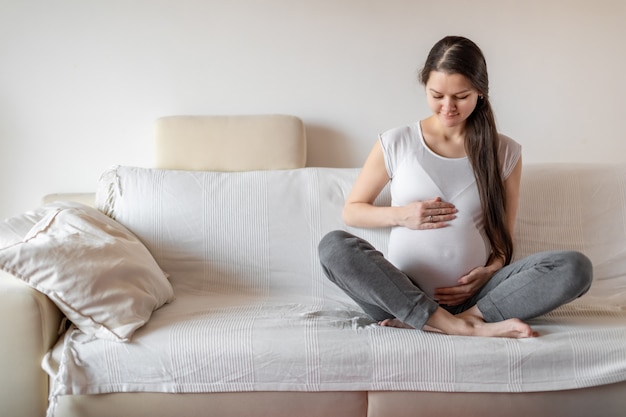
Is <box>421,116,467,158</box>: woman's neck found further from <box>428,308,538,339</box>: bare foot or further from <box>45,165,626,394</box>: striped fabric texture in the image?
<box>428,308,538,339</box>: bare foot

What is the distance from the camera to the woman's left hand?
1.75 m

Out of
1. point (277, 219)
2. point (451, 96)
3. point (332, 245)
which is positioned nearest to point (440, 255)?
point (332, 245)

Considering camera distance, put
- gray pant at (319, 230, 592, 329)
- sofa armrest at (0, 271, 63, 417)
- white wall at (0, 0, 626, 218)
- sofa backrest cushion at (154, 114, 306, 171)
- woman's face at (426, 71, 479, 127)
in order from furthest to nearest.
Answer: white wall at (0, 0, 626, 218)
sofa backrest cushion at (154, 114, 306, 171)
woman's face at (426, 71, 479, 127)
gray pant at (319, 230, 592, 329)
sofa armrest at (0, 271, 63, 417)

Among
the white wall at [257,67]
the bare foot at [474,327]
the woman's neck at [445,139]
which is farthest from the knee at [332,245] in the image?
the white wall at [257,67]

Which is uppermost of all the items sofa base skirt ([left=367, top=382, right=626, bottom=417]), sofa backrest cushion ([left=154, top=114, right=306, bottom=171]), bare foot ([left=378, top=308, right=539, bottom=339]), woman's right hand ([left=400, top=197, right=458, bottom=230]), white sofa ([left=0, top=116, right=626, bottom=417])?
sofa backrest cushion ([left=154, top=114, right=306, bottom=171])

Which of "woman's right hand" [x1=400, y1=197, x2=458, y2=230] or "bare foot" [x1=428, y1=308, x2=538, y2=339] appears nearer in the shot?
"bare foot" [x1=428, y1=308, x2=538, y2=339]

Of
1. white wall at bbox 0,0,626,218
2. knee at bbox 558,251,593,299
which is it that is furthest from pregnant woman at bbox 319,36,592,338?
white wall at bbox 0,0,626,218

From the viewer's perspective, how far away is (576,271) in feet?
5.08

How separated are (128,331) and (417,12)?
4.88 feet

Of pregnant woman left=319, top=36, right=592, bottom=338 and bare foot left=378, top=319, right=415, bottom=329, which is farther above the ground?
pregnant woman left=319, top=36, right=592, bottom=338

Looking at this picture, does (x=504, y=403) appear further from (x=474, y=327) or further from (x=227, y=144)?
(x=227, y=144)

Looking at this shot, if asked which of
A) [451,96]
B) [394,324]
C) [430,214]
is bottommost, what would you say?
[394,324]

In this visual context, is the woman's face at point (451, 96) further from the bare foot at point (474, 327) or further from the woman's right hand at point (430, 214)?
the bare foot at point (474, 327)

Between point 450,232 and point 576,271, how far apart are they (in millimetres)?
333
